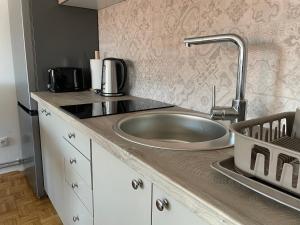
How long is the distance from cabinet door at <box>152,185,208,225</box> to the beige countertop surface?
0.12ft

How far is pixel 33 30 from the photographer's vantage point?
1765mm

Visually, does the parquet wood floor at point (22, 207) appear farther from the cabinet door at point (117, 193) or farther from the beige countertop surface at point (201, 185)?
the beige countertop surface at point (201, 185)

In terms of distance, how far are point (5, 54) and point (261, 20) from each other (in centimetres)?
212

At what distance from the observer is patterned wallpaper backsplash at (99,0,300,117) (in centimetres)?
84

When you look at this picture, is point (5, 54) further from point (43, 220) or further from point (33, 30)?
point (43, 220)

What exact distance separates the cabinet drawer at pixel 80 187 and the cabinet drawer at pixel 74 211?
0.04m

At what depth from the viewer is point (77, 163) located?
118 centimetres

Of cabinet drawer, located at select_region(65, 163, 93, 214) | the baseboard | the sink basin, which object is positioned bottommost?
the baseboard

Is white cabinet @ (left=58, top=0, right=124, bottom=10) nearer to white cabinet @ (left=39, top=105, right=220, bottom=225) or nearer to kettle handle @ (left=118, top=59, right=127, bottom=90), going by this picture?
kettle handle @ (left=118, top=59, right=127, bottom=90)

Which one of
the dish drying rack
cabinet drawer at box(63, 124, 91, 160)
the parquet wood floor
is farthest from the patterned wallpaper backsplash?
the parquet wood floor

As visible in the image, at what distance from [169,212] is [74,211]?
0.88 metres

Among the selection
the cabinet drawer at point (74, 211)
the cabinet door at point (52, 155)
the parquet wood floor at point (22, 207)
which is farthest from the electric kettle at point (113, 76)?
the parquet wood floor at point (22, 207)

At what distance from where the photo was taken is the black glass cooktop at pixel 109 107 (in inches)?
46.3

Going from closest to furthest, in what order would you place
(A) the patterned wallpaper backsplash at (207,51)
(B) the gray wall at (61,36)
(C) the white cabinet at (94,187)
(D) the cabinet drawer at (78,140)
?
(C) the white cabinet at (94,187)
(A) the patterned wallpaper backsplash at (207,51)
(D) the cabinet drawer at (78,140)
(B) the gray wall at (61,36)
